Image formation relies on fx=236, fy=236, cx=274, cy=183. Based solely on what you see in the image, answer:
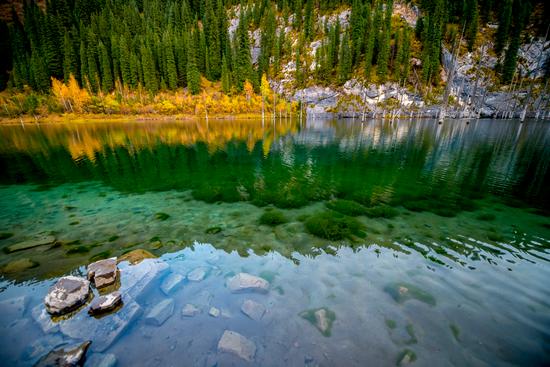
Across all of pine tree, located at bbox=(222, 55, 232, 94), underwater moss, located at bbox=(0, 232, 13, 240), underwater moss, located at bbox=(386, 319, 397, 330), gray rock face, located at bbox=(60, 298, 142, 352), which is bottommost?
underwater moss, located at bbox=(0, 232, 13, 240)

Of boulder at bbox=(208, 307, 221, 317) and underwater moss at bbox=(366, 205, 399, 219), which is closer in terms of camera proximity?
boulder at bbox=(208, 307, 221, 317)

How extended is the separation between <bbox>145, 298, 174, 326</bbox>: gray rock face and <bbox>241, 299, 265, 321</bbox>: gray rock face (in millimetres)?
2110

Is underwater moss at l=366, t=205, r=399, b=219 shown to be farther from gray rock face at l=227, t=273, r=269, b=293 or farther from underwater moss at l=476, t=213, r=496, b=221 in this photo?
gray rock face at l=227, t=273, r=269, b=293

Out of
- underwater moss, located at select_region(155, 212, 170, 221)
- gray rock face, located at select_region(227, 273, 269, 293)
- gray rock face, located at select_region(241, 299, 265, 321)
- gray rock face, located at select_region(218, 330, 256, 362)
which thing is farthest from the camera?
underwater moss, located at select_region(155, 212, 170, 221)

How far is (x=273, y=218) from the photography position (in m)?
13.0

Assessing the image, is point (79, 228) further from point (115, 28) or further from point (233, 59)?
point (115, 28)

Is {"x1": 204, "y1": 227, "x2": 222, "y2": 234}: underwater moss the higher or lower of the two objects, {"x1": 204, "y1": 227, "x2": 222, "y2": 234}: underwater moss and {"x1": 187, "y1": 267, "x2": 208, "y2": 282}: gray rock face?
the lower

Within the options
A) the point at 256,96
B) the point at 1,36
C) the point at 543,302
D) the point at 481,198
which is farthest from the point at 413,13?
the point at 1,36

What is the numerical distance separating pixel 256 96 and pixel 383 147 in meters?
93.5

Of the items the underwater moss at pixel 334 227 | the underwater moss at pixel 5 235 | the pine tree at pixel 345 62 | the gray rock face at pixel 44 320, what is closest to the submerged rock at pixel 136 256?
the gray rock face at pixel 44 320

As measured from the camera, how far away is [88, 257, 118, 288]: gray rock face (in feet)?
25.1

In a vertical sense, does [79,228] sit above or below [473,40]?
below

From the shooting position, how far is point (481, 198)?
15.9m

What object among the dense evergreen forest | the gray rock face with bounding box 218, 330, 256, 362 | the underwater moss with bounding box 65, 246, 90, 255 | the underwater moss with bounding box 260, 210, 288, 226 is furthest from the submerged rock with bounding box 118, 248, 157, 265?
the dense evergreen forest
